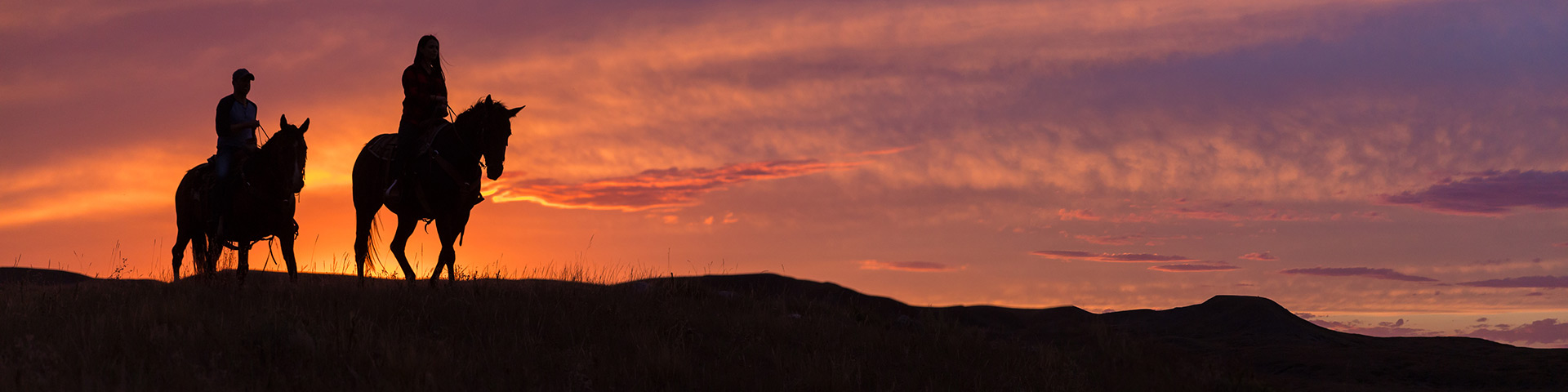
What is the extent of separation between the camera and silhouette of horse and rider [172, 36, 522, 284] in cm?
1248

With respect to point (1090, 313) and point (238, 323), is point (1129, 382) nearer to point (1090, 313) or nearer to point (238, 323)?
point (1090, 313)

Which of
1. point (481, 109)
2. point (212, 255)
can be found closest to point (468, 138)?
point (481, 109)

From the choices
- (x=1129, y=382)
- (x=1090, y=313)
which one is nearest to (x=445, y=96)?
(x=1129, y=382)

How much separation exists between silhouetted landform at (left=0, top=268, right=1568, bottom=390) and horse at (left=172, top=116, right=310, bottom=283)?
520 mm

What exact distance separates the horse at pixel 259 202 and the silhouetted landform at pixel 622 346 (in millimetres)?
520

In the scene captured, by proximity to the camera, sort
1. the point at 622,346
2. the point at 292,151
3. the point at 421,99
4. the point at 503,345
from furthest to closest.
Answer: the point at 421,99 → the point at 292,151 → the point at 622,346 → the point at 503,345

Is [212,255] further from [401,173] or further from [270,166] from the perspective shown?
[401,173]

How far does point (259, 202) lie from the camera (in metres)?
12.6

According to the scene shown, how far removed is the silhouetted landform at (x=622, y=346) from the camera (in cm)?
854

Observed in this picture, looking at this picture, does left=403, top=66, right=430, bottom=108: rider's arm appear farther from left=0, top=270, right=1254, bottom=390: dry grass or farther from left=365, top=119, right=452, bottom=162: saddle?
left=0, top=270, right=1254, bottom=390: dry grass

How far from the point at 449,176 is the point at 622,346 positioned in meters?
3.86

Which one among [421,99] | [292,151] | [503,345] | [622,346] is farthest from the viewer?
[421,99]

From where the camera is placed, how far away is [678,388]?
29.7ft

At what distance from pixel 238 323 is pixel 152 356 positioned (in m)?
1.16
